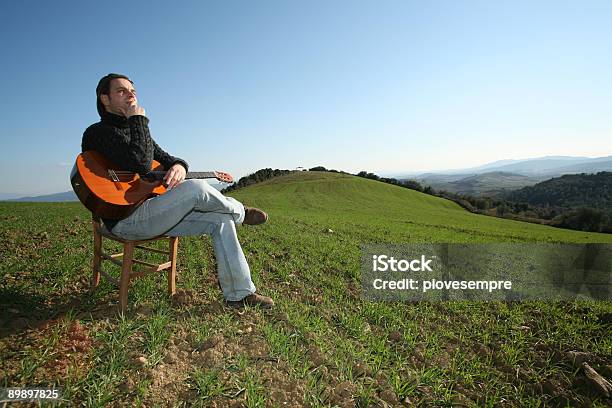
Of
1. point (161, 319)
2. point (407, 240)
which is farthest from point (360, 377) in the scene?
point (407, 240)

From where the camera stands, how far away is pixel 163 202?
3.61 meters

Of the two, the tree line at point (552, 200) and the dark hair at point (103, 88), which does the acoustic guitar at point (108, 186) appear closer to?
Answer: the dark hair at point (103, 88)

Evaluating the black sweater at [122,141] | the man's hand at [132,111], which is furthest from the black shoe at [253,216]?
the man's hand at [132,111]

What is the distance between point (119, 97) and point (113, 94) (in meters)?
0.08

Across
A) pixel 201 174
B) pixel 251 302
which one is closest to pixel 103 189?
pixel 201 174

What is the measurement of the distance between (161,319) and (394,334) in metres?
2.98

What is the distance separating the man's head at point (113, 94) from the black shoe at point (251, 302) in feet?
9.35

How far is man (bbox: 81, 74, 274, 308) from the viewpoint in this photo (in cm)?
365

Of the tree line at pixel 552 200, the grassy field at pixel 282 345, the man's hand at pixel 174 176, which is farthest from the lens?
the tree line at pixel 552 200

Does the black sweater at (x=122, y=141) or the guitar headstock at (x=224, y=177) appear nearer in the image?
the black sweater at (x=122, y=141)

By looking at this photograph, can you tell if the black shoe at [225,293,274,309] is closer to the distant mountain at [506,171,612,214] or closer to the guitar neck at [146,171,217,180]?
the guitar neck at [146,171,217,180]

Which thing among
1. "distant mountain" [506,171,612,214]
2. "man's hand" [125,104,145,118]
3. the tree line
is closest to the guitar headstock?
"man's hand" [125,104,145,118]

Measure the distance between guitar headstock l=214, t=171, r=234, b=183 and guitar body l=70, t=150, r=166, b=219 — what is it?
105cm

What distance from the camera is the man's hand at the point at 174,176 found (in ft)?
12.8
